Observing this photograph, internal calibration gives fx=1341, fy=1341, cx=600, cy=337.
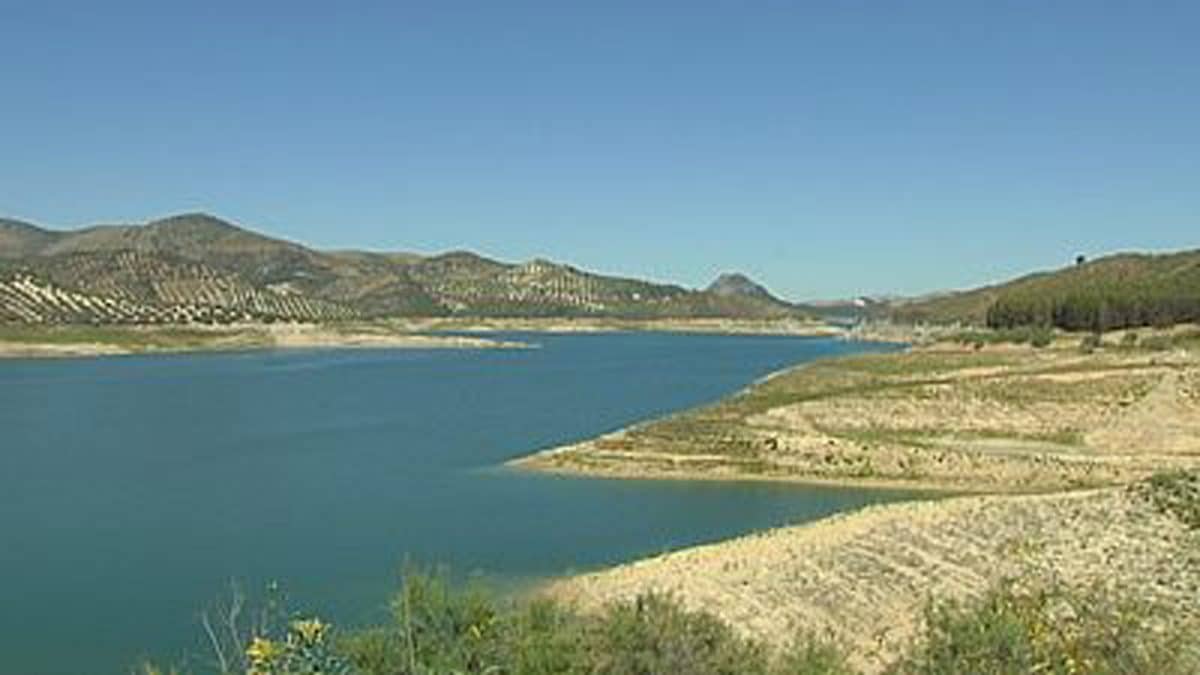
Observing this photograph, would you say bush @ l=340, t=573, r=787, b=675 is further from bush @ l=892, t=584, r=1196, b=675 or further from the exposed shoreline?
the exposed shoreline

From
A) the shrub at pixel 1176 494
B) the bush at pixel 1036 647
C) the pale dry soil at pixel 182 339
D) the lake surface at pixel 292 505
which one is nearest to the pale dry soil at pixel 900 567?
the shrub at pixel 1176 494

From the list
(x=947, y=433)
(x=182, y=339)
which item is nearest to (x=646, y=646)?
(x=947, y=433)

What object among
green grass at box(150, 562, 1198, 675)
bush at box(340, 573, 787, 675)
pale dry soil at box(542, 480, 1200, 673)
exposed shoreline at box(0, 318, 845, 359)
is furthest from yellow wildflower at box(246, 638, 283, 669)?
exposed shoreline at box(0, 318, 845, 359)

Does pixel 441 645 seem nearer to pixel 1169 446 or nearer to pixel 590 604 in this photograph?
pixel 590 604

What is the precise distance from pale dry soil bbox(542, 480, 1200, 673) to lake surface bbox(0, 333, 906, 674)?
4445 mm

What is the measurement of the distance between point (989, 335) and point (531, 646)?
3831 inches

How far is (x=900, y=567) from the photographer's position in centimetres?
3048

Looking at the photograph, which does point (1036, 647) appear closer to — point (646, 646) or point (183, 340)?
point (646, 646)

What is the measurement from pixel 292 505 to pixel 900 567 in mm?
23222

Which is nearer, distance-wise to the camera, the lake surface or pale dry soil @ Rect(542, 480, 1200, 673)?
pale dry soil @ Rect(542, 480, 1200, 673)

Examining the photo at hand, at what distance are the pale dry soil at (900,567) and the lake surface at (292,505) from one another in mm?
4445

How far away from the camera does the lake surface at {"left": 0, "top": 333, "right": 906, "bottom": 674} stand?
101ft

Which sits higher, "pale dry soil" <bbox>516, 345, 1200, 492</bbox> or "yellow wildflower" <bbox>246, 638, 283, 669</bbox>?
"yellow wildflower" <bbox>246, 638, 283, 669</bbox>

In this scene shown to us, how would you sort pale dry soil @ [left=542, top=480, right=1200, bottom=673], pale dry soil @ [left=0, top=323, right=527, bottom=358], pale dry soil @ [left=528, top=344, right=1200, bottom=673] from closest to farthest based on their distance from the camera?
1. pale dry soil @ [left=542, top=480, right=1200, bottom=673]
2. pale dry soil @ [left=528, top=344, right=1200, bottom=673]
3. pale dry soil @ [left=0, top=323, right=527, bottom=358]
